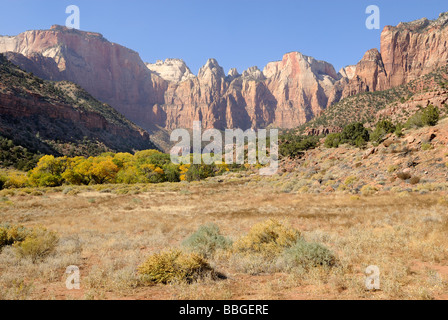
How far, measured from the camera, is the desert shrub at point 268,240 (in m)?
8.24

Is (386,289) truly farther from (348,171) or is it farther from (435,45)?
(435,45)

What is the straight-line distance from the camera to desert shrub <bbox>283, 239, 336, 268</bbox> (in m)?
6.73

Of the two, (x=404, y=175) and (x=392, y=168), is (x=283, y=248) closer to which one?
(x=404, y=175)

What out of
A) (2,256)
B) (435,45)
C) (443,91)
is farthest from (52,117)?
(435,45)

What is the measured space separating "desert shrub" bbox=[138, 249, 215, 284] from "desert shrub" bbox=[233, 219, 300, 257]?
7.85 ft

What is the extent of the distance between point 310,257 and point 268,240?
2.20 m

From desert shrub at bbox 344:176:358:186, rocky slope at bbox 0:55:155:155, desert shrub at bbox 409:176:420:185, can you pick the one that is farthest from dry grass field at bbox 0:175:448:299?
rocky slope at bbox 0:55:155:155

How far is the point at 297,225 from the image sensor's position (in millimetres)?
13453

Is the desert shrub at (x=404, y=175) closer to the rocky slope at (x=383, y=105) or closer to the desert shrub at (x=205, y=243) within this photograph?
the desert shrub at (x=205, y=243)

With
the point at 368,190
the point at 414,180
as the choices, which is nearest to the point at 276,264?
the point at 368,190

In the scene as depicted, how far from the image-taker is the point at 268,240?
884 cm

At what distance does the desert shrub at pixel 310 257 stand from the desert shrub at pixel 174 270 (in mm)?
2446

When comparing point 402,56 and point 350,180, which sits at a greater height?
point 402,56
